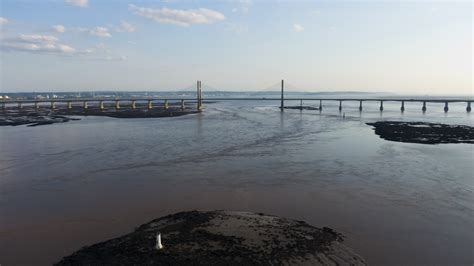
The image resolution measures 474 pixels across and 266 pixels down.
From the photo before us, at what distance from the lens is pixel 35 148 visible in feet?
96.8

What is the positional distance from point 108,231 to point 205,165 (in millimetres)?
11136

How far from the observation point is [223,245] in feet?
32.0

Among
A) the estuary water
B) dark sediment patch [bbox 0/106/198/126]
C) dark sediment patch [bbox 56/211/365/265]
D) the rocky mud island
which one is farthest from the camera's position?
dark sediment patch [bbox 0/106/198/126]

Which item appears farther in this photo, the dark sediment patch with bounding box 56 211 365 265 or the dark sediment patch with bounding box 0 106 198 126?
the dark sediment patch with bounding box 0 106 198 126

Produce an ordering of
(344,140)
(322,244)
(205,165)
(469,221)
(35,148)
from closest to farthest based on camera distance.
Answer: (322,244), (469,221), (205,165), (35,148), (344,140)

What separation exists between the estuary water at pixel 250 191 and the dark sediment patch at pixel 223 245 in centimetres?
90

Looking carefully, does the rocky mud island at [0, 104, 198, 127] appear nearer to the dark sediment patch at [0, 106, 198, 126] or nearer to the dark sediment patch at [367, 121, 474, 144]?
the dark sediment patch at [0, 106, 198, 126]

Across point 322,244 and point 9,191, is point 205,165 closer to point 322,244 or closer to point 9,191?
point 9,191

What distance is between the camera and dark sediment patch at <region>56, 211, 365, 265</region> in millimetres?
8922

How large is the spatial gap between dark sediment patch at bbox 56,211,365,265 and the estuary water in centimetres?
90

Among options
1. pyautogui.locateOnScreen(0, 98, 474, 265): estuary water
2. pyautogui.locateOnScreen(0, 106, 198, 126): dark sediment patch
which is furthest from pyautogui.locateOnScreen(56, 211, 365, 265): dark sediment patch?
pyautogui.locateOnScreen(0, 106, 198, 126): dark sediment patch

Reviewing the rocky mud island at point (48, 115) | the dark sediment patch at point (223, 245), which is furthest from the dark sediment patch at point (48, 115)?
the dark sediment patch at point (223, 245)

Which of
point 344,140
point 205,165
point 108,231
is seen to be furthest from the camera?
point 344,140

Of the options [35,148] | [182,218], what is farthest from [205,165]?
[35,148]
